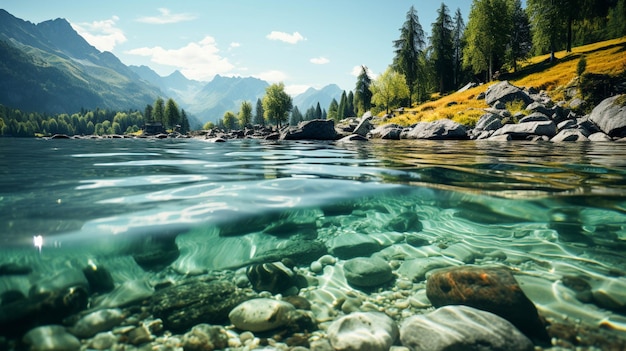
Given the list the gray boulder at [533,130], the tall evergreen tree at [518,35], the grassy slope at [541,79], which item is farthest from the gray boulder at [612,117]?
the tall evergreen tree at [518,35]

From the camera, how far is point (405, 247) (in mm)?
3719

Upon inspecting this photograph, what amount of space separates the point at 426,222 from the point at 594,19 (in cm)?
6762

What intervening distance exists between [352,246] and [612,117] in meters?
19.8

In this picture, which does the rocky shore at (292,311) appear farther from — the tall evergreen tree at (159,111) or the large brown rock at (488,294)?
the tall evergreen tree at (159,111)

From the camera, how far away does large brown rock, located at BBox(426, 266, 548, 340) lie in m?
2.40

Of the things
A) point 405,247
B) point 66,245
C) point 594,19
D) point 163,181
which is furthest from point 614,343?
point 594,19

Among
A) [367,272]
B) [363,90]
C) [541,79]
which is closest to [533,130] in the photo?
[367,272]

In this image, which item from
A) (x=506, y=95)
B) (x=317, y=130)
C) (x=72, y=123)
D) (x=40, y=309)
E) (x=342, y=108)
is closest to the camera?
(x=40, y=309)

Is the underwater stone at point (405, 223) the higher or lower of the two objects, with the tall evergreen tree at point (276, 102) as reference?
lower

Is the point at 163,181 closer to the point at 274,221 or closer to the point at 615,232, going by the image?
the point at 274,221

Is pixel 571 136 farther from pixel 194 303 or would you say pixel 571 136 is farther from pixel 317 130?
pixel 194 303

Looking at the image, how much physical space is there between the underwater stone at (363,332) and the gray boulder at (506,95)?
112 feet

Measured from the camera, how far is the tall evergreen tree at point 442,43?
5469cm

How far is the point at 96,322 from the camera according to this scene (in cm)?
223
